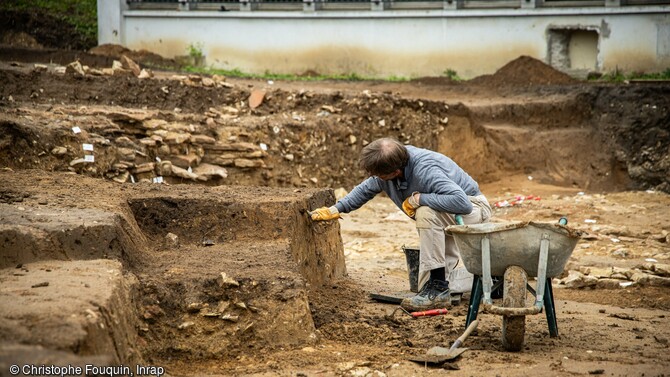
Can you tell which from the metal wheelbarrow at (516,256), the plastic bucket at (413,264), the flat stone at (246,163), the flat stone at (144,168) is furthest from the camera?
the flat stone at (246,163)

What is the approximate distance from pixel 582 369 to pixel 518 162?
1157cm

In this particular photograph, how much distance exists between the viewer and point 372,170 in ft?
23.5

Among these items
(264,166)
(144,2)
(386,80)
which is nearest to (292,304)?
(264,166)

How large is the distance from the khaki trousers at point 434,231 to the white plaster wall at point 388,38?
13.4 meters

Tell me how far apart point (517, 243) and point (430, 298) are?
1435 mm

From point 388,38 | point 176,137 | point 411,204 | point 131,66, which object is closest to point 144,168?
point 176,137

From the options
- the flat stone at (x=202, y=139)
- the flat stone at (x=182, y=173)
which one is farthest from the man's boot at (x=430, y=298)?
the flat stone at (x=202, y=139)

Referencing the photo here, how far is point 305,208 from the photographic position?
794 centimetres

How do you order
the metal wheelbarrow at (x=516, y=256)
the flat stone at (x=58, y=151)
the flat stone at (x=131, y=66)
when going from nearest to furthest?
the metal wheelbarrow at (x=516, y=256)
the flat stone at (x=58, y=151)
the flat stone at (x=131, y=66)

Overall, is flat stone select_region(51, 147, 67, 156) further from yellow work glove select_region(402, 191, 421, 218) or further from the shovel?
the shovel

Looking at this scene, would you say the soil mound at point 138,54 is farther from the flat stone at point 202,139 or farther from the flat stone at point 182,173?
the flat stone at point 182,173

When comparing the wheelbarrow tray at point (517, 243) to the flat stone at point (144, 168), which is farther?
the flat stone at point (144, 168)

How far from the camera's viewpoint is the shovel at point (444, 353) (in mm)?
5992

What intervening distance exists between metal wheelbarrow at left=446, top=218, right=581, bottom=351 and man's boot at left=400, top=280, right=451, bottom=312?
1124 mm
